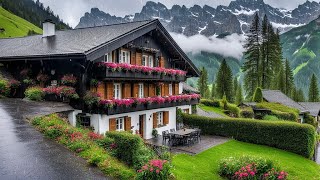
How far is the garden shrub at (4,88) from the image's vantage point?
76.4ft

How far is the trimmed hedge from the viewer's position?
26.2m

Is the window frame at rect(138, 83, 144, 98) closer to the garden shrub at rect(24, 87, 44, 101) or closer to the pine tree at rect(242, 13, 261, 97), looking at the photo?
the garden shrub at rect(24, 87, 44, 101)

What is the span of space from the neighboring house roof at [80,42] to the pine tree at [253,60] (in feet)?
109

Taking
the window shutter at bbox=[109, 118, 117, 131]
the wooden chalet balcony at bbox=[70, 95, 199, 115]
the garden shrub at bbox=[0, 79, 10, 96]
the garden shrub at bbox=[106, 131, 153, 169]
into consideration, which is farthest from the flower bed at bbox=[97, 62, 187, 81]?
the garden shrub at bbox=[106, 131, 153, 169]

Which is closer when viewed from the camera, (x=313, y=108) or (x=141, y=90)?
(x=141, y=90)

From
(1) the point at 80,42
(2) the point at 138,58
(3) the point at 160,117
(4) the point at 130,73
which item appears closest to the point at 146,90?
(2) the point at 138,58

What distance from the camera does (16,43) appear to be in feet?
97.2

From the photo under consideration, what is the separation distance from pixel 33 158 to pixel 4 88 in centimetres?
1465

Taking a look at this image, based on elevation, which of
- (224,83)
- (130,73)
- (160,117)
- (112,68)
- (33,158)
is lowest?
(160,117)

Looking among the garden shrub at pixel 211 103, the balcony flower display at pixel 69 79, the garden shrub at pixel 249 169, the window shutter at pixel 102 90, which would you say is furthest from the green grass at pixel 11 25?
the garden shrub at pixel 249 169

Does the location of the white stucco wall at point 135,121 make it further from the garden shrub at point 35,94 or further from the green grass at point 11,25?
the green grass at point 11,25

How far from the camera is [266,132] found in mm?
28016

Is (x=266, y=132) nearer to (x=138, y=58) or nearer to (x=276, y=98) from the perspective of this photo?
(x=138, y=58)

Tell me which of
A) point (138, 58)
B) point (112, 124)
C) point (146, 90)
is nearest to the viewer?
point (112, 124)
